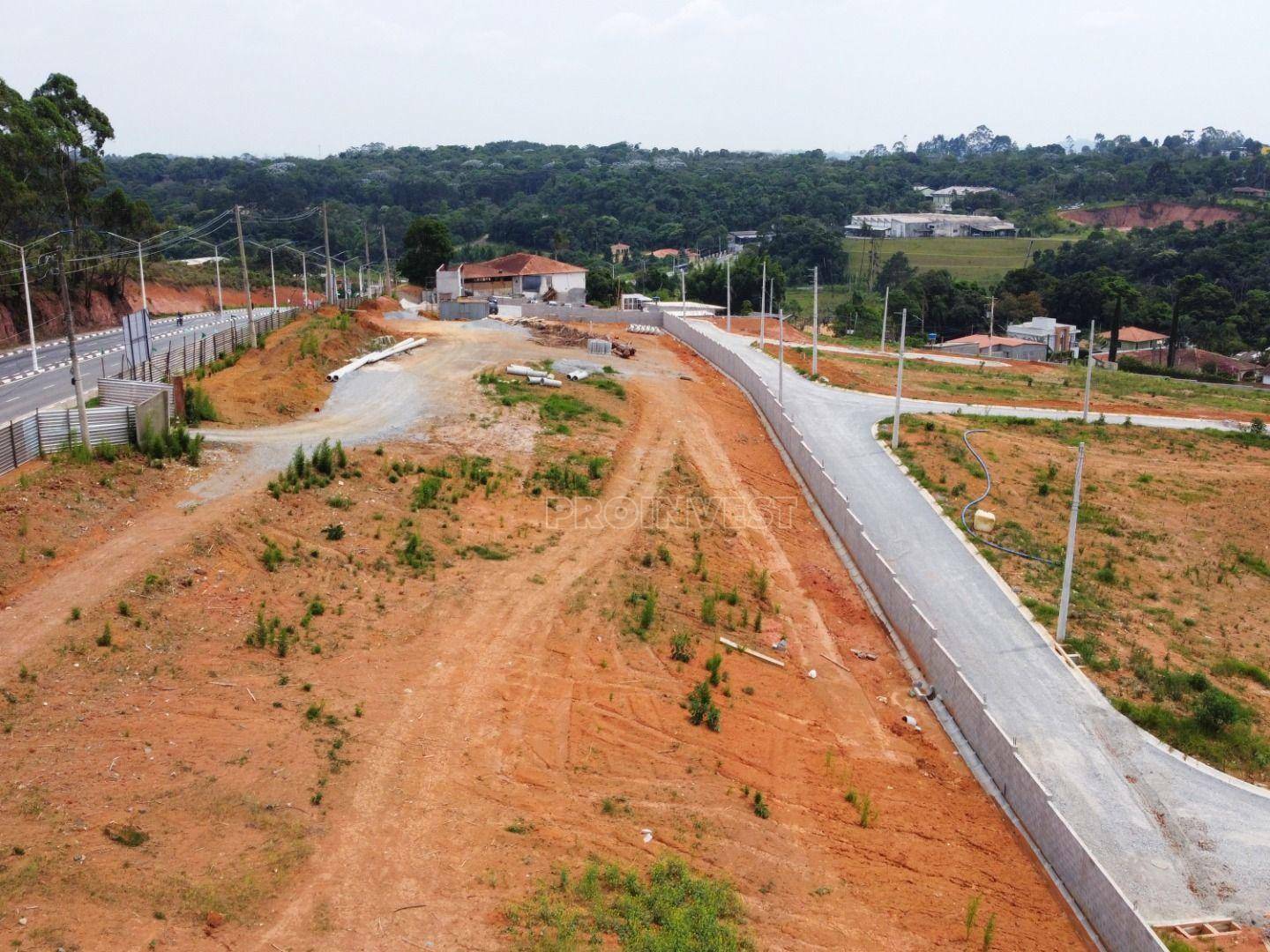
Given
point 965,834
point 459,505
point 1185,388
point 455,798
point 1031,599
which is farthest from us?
→ point 1185,388

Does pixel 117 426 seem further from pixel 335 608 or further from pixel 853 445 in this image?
pixel 853 445

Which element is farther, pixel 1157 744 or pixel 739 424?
pixel 739 424

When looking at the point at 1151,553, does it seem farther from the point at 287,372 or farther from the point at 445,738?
the point at 287,372

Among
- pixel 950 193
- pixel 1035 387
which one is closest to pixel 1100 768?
pixel 1035 387

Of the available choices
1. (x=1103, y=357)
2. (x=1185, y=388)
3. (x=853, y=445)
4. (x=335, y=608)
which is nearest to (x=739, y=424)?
(x=853, y=445)

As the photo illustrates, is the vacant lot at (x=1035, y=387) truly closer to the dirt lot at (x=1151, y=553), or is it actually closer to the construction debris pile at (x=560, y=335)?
the dirt lot at (x=1151, y=553)

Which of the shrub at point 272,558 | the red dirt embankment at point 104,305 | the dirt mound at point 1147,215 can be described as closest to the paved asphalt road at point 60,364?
the red dirt embankment at point 104,305
